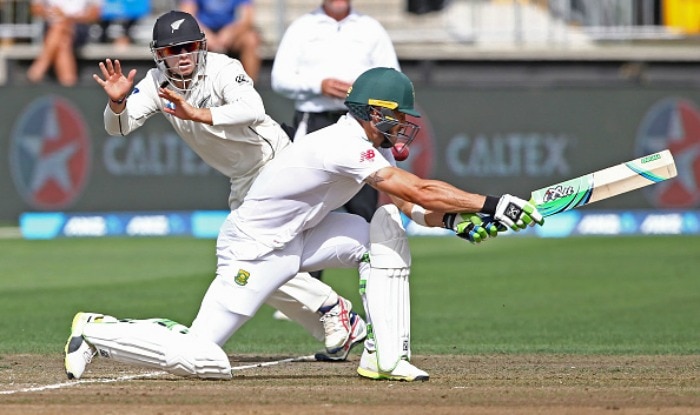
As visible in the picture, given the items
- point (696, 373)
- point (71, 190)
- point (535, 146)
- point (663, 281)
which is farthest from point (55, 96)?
point (696, 373)

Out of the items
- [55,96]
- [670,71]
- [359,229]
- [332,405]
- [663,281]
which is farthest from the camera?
[670,71]

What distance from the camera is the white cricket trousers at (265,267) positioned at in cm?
667

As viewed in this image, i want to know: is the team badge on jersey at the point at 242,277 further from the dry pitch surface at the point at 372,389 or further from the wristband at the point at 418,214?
the wristband at the point at 418,214

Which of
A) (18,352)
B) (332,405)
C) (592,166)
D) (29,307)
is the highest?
(332,405)

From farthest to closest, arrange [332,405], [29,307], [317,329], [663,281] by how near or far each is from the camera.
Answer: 1. [663,281]
2. [29,307]
3. [317,329]
4. [332,405]

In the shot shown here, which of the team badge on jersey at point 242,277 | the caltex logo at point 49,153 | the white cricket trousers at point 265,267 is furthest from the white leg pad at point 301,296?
the caltex logo at point 49,153

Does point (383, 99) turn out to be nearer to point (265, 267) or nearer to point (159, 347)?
point (265, 267)

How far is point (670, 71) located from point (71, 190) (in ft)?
26.9

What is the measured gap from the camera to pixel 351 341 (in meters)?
7.80

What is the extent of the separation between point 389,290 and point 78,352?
1.55 metres

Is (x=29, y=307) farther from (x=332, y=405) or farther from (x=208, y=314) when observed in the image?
(x=332, y=405)

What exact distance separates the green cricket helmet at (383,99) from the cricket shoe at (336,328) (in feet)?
4.53

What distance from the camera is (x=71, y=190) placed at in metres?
16.8

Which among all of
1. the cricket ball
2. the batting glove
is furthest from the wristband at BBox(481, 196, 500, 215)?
the cricket ball
